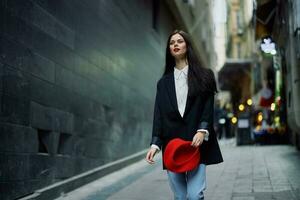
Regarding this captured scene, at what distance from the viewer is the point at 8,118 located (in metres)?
5.59

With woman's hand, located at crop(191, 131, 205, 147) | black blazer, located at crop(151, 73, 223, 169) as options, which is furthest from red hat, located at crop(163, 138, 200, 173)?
black blazer, located at crop(151, 73, 223, 169)

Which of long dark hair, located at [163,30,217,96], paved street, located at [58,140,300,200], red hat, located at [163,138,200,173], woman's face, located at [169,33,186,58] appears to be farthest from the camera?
paved street, located at [58,140,300,200]

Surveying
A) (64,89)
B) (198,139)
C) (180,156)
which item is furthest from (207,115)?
(64,89)

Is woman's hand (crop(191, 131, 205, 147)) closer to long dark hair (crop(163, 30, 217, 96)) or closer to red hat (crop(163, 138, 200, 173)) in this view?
red hat (crop(163, 138, 200, 173))

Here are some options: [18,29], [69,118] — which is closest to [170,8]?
[69,118]

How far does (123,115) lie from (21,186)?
544 centimetres

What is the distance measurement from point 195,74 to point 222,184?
4.37 m

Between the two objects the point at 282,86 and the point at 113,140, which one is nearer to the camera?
the point at 113,140

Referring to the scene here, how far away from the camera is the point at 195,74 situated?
386 cm

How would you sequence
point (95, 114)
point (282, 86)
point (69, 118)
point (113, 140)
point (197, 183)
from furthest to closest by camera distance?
point (282, 86) → point (113, 140) → point (95, 114) → point (69, 118) → point (197, 183)

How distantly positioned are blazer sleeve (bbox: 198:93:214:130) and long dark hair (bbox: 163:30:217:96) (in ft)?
0.29

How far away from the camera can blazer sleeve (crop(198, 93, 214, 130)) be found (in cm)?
373

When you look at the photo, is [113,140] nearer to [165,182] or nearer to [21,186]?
[165,182]

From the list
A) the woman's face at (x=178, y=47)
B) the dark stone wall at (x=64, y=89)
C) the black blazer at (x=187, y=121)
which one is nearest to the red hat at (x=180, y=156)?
the black blazer at (x=187, y=121)
